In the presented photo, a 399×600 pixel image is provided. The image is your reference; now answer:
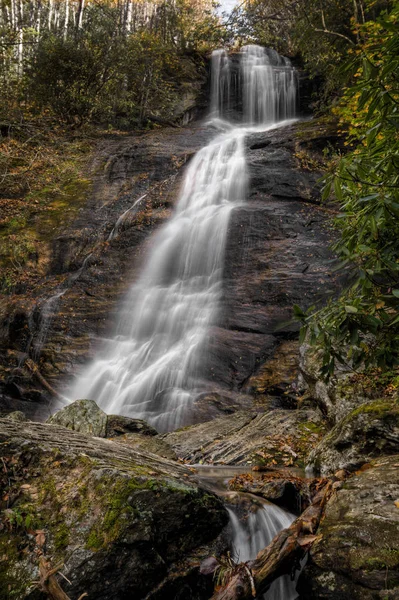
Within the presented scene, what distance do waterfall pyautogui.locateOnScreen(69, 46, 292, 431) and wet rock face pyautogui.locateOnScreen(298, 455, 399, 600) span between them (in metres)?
4.91

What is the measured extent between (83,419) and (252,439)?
265 cm

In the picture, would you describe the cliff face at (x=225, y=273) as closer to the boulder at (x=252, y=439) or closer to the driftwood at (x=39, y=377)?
the driftwood at (x=39, y=377)

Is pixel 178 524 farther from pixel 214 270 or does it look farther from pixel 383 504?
pixel 214 270

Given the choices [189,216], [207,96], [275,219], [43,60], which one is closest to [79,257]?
[189,216]

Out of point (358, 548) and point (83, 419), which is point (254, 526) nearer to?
point (358, 548)

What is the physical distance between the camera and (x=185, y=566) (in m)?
2.68

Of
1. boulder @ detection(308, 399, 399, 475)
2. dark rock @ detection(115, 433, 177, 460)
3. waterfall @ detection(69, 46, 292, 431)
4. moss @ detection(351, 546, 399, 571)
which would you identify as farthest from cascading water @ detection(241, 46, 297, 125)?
moss @ detection(351, 546, 399, 571)

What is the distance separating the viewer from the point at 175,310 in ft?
33.0

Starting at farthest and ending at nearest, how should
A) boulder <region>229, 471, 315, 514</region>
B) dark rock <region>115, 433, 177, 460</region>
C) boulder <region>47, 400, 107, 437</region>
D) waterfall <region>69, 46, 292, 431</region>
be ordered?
waterfall <region>69, 46, 292, 431</region> → boulder <region>47, 400, 107, 437</region> → dark rock <region>115, 433, 177, 460</region> → boulder <region>229, 471, 315, 514</region>

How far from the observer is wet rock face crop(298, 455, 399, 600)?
2.35m

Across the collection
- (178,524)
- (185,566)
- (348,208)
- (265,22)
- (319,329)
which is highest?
(265,22)

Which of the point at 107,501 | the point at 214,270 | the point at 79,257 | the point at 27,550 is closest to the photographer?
the point at 27,550

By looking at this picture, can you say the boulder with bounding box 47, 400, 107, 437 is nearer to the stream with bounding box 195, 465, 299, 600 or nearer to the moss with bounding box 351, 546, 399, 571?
the stream with bounding box 195, 465, 299, 600

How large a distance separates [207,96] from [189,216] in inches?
504
